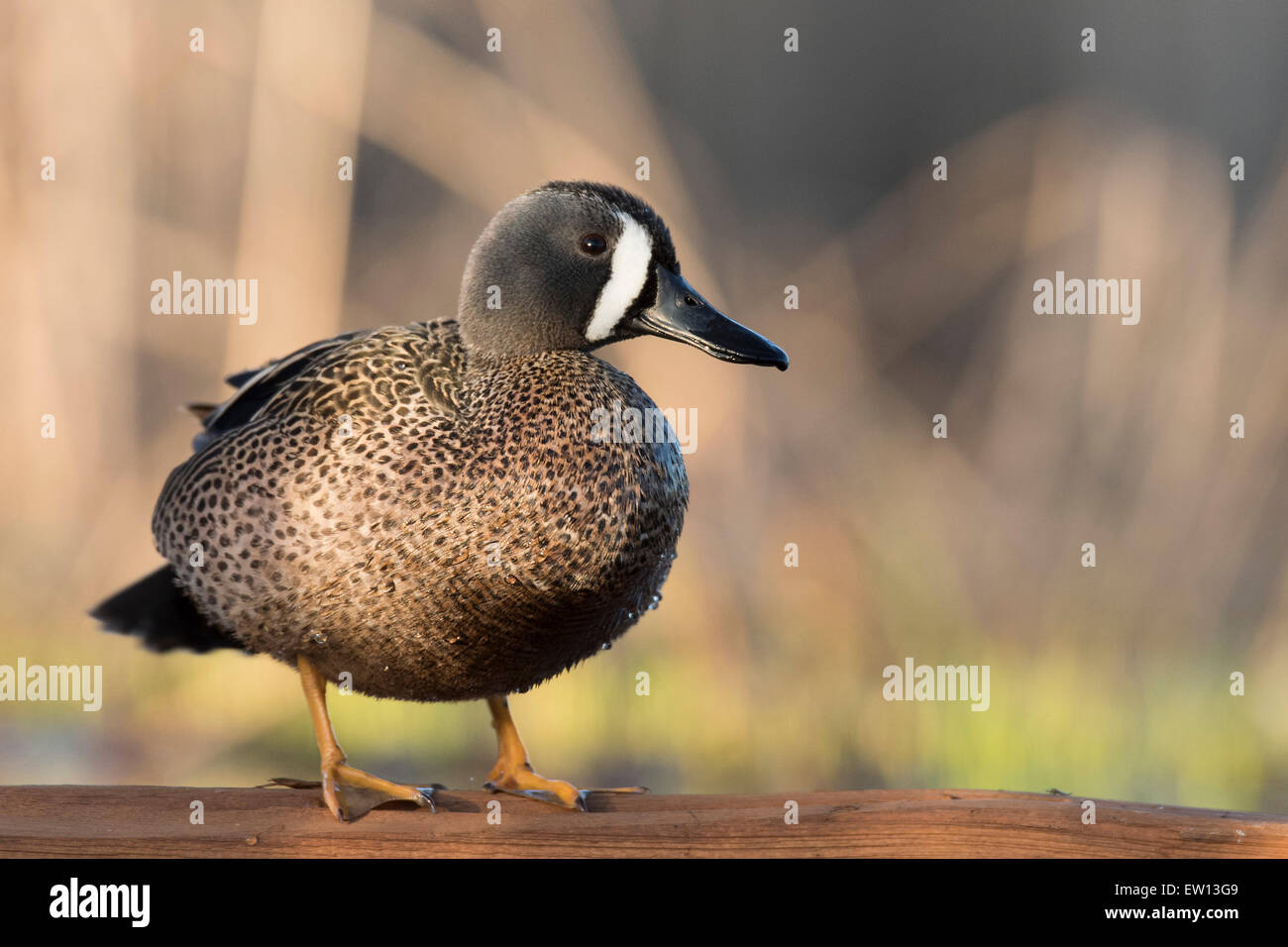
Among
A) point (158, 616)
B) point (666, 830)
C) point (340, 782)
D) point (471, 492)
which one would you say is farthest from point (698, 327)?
point (158, 616)

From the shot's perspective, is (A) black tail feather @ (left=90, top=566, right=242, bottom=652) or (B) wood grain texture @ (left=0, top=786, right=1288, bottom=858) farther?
(A) black tail feather @ (left=90, top=566, right=242, bottom=652)

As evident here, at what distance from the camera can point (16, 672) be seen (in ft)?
8.20

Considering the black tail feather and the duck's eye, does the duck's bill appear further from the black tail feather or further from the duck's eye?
the black tail feather

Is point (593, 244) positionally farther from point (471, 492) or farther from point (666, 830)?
point (666, 830)

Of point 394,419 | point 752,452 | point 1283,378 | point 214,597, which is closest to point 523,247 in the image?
point 394,419

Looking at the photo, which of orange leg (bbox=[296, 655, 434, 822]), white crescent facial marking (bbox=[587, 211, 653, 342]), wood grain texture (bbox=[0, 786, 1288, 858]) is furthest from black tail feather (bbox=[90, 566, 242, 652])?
white crescent facial marking (bbox=[587, 211, 653, 342])

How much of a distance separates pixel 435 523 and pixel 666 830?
1.44 ft

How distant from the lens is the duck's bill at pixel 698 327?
5.32 ft

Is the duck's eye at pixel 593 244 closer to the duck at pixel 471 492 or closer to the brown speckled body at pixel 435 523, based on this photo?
the duck at pixel 471 492

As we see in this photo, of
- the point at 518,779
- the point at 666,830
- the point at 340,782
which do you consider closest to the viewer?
the point at 666,830

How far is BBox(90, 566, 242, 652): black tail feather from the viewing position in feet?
5.89

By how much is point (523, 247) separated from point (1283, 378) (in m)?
1.97

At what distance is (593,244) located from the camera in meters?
1.62

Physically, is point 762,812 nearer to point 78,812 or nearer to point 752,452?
point 78,812
